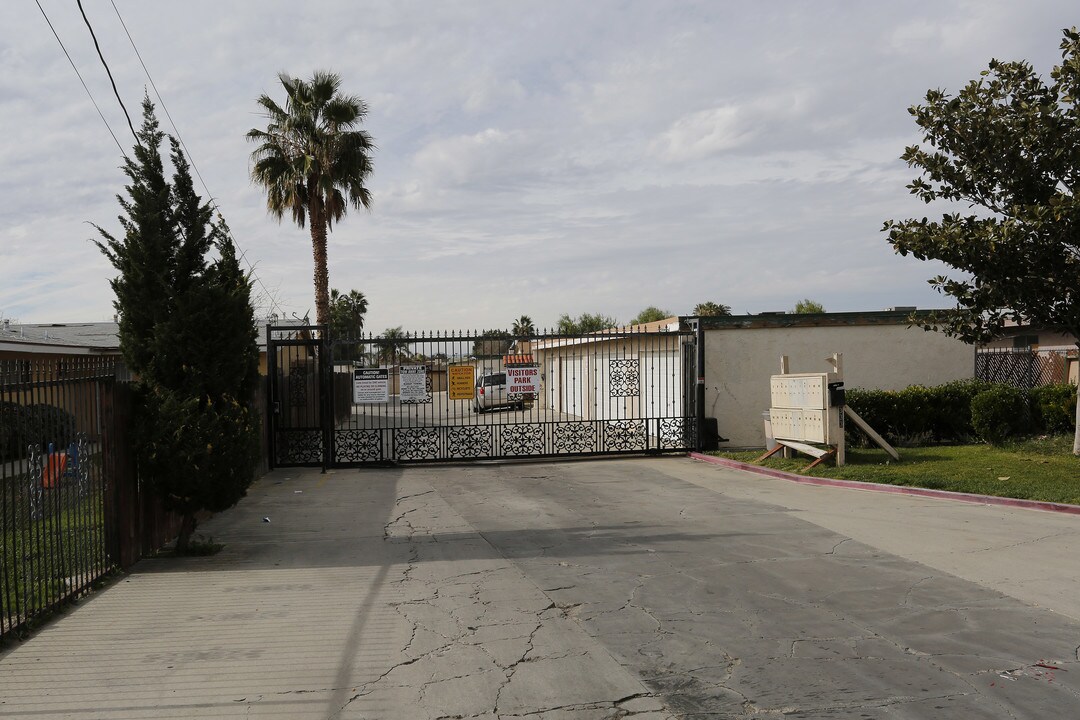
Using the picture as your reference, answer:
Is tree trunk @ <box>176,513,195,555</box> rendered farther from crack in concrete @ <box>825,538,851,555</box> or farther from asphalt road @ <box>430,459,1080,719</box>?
crack in concrete @ <box>825,538,851,555</box>

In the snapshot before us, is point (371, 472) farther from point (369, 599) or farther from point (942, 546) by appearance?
point (942, 546)

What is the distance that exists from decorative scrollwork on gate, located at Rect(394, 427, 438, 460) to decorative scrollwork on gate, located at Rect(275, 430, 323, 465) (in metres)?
1.62

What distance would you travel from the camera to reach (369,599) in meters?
7.41

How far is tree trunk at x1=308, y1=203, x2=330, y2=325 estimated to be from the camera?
24.7 metres

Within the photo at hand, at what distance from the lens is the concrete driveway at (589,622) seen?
201 inches

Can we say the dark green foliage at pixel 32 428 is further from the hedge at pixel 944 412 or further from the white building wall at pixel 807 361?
the hedge at pixel 944 412

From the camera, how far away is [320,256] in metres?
24.7

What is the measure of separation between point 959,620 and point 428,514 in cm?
722

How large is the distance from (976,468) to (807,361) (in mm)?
5458

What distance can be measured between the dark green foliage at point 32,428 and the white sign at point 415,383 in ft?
32.8

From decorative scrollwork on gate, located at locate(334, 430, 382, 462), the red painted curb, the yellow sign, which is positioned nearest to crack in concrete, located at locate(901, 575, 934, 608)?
the red painted curb

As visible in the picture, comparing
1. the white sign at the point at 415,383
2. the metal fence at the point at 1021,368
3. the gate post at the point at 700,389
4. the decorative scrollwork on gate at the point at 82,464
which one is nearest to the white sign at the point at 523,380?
the white sign at the point at 415,383

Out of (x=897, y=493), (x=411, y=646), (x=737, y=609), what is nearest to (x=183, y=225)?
(x=411, y=646)

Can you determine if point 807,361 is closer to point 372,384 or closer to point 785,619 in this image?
point 372,384
